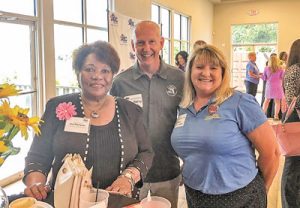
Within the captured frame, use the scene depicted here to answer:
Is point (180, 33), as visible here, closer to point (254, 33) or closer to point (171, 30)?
point (171, 30)

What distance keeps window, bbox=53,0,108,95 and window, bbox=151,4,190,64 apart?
2.25 metres

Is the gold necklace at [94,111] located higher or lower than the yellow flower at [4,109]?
lower

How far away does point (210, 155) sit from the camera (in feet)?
5.38

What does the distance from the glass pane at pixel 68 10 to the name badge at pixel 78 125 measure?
13.0 ft

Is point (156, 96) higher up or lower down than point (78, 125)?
higher up

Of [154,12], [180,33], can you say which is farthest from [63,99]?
[180,33]

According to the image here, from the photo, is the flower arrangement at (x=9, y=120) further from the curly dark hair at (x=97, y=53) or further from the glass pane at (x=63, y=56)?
the glass pane at (x=63, y=56)

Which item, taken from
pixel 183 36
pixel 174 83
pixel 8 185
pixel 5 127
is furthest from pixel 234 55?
pixel 5 127

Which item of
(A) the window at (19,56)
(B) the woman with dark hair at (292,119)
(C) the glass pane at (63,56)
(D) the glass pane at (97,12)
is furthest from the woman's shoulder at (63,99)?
(D) the glass pane at (97,12)

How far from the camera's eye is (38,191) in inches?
51.0

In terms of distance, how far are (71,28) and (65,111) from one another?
430cm

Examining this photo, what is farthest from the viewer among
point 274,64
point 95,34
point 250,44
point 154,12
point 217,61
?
point 250,44

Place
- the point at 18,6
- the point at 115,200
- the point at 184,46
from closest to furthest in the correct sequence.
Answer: the point at 115,200
the point at 18,6
the point at 184,46

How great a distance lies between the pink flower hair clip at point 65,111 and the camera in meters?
1.54
